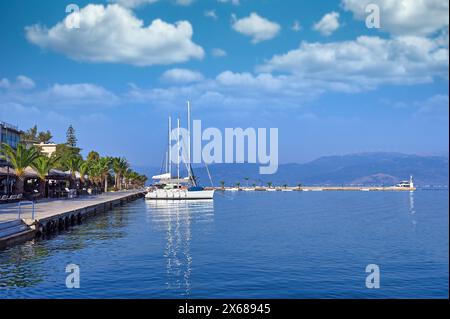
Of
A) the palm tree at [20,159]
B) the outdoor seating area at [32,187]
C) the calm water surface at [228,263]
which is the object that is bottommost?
the calm water surface at [228,263]

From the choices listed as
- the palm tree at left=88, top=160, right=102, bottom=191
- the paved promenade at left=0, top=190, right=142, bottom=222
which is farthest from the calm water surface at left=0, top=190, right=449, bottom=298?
the palm tree at left=88, top=160, right=102, bottom=191

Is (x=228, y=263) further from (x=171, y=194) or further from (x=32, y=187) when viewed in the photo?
(x=171, y=194)

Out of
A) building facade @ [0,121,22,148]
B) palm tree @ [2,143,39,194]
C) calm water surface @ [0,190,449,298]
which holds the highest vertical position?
→ building facade @ [0,121,22,148]

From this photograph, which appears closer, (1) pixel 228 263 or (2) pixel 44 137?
(1) pixel 228 263

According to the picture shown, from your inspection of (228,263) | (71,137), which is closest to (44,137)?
(71,137)

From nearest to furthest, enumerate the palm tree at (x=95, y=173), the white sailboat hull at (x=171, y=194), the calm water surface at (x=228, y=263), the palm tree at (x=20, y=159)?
the calm water surface at (x=228, y=263) < the palm tree at (x=20, y=159) < the white sailboat hull at (x=171, y=194) < the palm tree at (x=95, y=173)

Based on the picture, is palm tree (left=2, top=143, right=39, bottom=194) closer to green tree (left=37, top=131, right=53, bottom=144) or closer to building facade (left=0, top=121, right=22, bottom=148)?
building facade (left=0, top=121, right=22, bottom=148)

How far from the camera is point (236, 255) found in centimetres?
2867

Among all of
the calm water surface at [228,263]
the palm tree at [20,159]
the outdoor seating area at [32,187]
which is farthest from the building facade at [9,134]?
the calm water surface at [228,263]

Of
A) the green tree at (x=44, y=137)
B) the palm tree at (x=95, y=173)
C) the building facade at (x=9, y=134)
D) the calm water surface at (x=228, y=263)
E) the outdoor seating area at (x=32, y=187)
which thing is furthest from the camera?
the green tree at (x=44, y=137)

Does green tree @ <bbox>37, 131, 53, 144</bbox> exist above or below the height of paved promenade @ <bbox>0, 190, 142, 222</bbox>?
above

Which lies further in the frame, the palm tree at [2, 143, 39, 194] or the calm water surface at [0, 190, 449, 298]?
the palm tree at [2, 143, 39, 194]

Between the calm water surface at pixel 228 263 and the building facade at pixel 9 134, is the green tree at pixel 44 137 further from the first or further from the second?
the calm water surface at pixel 228 263
